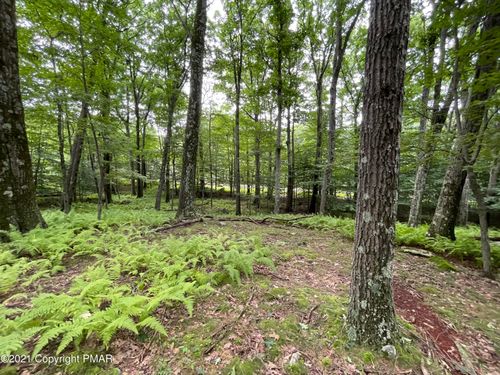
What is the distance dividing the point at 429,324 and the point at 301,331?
6.05 feet

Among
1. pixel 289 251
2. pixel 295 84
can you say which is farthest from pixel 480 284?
pixel 295 84

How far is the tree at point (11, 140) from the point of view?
14.4ft

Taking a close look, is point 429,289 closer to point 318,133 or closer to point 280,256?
point 280,256

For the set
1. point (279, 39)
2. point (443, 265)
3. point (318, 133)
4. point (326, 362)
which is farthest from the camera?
point (318, 133)

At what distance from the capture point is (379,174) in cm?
219

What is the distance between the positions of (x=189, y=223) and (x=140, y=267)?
3.20 meters

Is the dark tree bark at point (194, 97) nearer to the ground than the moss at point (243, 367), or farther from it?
farther from it

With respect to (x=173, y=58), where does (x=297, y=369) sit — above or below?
below

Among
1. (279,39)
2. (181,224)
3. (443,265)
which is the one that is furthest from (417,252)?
(279,39)

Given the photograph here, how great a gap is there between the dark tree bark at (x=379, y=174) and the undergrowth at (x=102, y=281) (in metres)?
1.75

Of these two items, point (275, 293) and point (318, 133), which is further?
point (318, 133)

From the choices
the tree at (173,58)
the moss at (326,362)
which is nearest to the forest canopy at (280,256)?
the moss at (326,362)

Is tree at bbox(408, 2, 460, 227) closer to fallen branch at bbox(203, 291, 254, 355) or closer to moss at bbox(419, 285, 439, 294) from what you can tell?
Answer: moss at bbox(419, 285, 439, 294)

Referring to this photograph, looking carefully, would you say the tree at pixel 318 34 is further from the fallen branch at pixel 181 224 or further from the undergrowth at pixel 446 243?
the fallen branch at pixel 181 224
